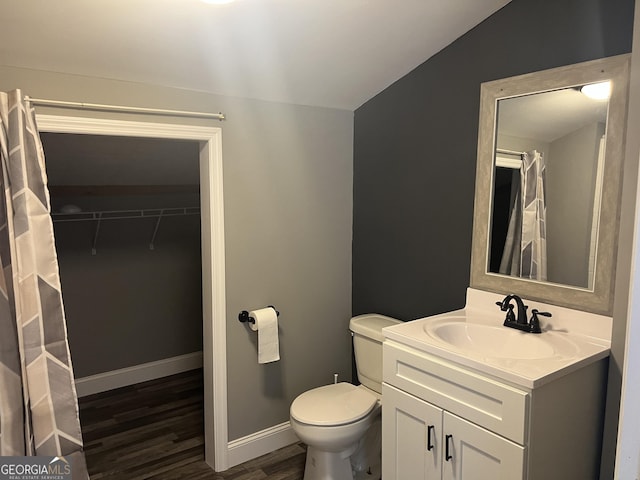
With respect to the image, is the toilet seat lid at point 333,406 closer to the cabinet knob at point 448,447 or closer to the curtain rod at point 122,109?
the cabinet knob at point 448,447

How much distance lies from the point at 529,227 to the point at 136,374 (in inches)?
116

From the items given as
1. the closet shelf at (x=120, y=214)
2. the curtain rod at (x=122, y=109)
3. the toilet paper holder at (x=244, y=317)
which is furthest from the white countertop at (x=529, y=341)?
the closet shelf at (x=120, y=214)

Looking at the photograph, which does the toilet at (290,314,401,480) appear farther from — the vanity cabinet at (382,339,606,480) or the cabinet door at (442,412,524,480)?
the cabinet door at (442,412,524,480)

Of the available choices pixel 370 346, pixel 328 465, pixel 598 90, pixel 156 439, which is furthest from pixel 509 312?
pixel 156 439

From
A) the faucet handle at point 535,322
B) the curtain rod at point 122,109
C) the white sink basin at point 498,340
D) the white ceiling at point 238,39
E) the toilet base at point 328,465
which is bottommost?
the toilet base at point 328,465

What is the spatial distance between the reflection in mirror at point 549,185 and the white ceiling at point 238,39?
19.8 inches

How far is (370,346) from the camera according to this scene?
2.64m

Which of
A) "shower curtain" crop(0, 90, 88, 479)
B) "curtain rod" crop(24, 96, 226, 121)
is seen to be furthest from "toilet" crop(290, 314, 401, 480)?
"curtain rod" crop(24, 96, 226, 121)

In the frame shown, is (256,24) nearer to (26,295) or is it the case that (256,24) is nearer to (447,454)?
(26,295)

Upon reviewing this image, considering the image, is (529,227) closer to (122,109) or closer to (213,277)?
(213,277)

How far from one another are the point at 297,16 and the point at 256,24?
17cm

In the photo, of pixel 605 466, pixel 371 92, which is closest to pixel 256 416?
pixel 605 466

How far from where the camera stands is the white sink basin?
1872 millimetres

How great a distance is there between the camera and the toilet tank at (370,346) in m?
2.60
